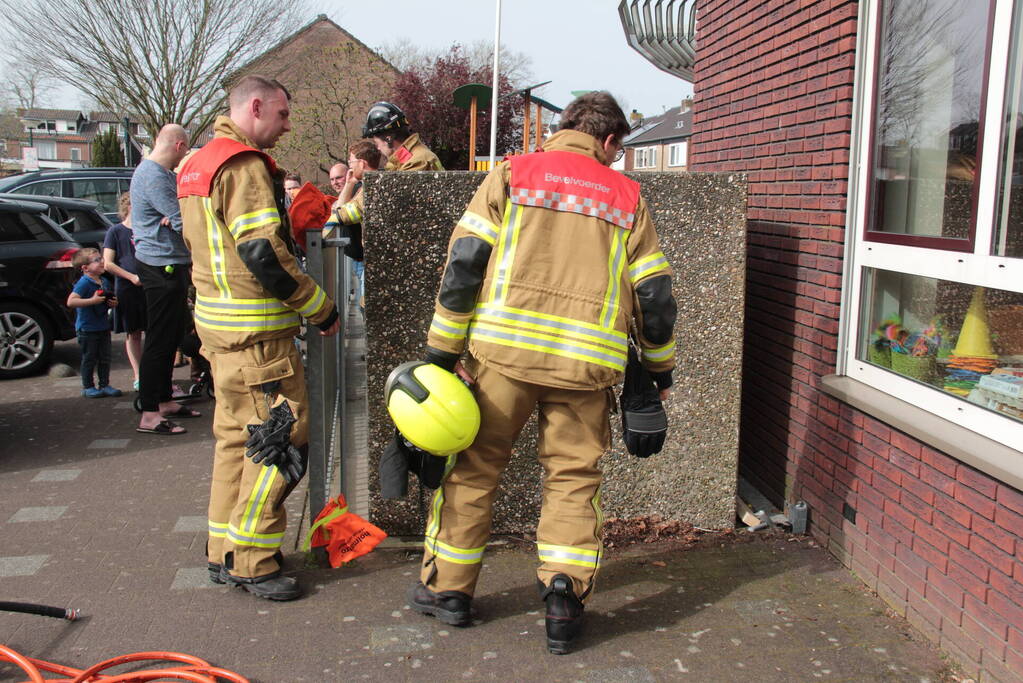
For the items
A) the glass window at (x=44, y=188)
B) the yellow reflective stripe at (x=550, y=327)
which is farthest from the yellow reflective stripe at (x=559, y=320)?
the glass window at (x=44, y=188)

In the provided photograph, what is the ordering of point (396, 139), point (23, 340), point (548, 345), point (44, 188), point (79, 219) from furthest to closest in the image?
point (44, 188)
point (79, 219)
point (23, 340)
point (396, 139)
point (548, 345)

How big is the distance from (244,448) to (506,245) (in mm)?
1506

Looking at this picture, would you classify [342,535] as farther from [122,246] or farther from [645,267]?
[122,246]

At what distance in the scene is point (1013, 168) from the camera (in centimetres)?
314

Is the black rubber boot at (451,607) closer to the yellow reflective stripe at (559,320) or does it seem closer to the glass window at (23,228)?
the yellow reflective stripe at (559,320)

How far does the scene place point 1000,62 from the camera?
317cm

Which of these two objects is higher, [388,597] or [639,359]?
[639,359]

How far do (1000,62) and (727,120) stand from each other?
7.99ft

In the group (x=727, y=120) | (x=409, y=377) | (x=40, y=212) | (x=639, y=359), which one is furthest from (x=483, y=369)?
(x=40, y=212)

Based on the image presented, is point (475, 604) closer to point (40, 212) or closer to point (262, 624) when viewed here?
point (262, 624)

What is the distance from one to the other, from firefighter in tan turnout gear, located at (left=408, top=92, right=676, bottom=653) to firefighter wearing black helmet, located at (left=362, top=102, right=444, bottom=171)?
198 centimetres

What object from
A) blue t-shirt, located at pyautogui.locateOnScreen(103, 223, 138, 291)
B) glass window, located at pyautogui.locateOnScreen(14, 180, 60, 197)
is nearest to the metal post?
blue t-shirt, located at pyautogui.locateOnScreen(103, 223, 138, 291)

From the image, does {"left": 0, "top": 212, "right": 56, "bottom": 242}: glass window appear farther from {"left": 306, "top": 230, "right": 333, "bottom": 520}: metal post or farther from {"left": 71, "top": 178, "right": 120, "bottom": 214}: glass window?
{"left": 71, "top": 178, "right": 120, "bottom": 214}: glass window

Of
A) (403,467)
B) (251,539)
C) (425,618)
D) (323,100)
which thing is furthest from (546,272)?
(323,100)
